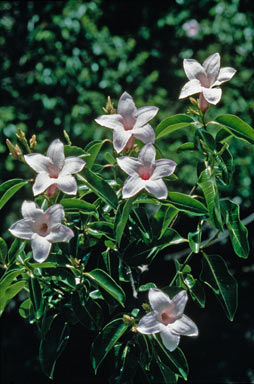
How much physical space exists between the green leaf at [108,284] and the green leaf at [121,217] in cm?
10

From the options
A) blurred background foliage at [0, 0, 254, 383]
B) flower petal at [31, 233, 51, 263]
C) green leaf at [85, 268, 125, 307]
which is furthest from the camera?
blurred background foliage at [0, 0, 254, 383]

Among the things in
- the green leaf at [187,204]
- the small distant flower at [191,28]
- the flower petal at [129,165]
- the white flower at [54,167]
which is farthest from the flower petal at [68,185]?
the small distant flower at [191,28]

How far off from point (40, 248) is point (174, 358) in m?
0.38

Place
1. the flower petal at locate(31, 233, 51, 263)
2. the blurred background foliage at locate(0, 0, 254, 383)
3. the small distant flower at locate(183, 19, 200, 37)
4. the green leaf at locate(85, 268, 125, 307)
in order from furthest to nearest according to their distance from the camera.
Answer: the small distant flower at locate(183, 19, 200, 37) → the blurred background foliage at locate(0, 0, 254, 383) → the green leaf at locate(85, 268, 125, 307) → the flower petal at locate(31, 233, 51, 263)

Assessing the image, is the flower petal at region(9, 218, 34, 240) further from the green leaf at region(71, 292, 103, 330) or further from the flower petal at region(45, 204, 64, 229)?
the green leaf at region(71, 292, 103, 330)

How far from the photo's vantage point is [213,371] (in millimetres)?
2330

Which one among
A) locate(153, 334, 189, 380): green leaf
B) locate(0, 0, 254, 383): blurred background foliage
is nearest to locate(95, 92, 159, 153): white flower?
locate(153, 334, 189, 380): green leaf

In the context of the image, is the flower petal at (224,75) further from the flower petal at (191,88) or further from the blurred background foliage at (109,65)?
the blurred background foliage at (109,65)

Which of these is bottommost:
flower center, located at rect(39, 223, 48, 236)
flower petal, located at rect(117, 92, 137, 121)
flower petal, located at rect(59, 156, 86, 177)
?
flower center, located at rect(39, 223, 48, 236)

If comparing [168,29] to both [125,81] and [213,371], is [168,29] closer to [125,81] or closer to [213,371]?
[125,81]

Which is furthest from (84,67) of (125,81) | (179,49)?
(179,49)

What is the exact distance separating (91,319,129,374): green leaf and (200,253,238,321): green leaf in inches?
8.4

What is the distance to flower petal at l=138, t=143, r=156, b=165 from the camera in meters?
0.98

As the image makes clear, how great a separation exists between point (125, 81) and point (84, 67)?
9.9 inches
